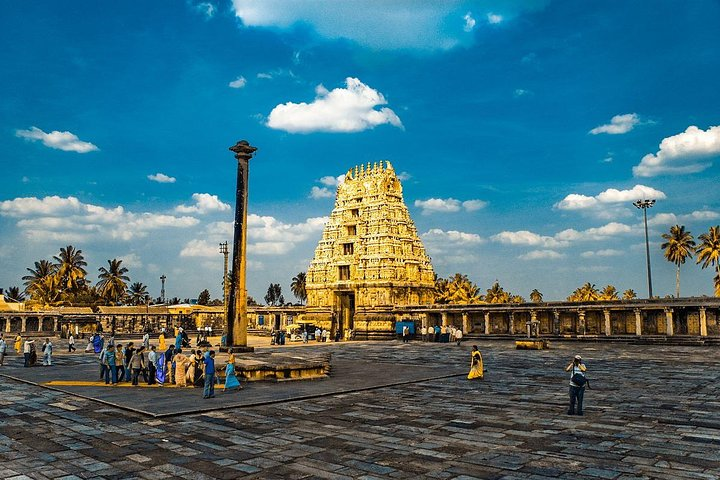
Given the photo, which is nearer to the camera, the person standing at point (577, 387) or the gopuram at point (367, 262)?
the person standing at point (577, 387)

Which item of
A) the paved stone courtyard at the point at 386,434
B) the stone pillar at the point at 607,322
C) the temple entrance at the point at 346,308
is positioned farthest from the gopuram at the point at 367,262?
the paved stone courtyard at the point at 386,434

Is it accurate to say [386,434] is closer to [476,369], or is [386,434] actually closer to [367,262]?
[476,369]

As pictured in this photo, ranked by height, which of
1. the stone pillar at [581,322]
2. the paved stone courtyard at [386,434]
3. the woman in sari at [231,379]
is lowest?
the paved stone courtyard at [386,434]

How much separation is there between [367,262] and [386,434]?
50.2m

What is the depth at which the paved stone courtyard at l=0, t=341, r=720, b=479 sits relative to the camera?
8.58 meters

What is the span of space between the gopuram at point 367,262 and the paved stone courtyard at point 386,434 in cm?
4064

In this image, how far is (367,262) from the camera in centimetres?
6122

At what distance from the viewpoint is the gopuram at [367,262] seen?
59531 mm

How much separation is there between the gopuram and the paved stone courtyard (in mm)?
40636

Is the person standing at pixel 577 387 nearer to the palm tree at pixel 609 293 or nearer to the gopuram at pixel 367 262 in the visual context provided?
the gopuram at pixel 367 262

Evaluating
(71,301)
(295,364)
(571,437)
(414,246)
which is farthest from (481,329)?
(71,301)

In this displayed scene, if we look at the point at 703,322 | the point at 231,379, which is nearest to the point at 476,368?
the point at 231,379

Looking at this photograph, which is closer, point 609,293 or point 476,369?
point 476,369

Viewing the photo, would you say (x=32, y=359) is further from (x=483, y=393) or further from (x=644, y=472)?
(x=644, y=472)
